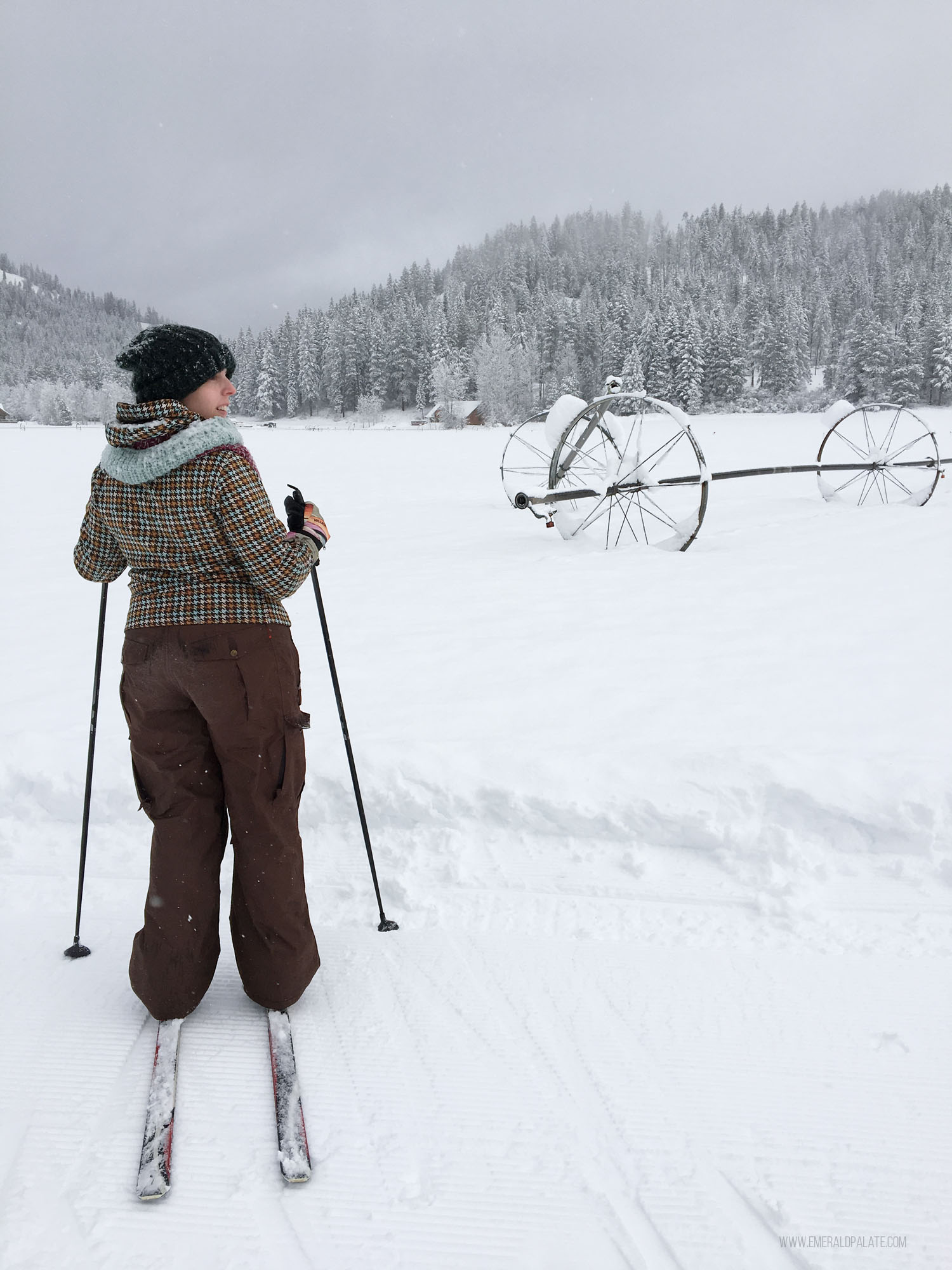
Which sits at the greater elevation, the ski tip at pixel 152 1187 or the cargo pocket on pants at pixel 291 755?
the cargo pocket on pants at pixel 291 755

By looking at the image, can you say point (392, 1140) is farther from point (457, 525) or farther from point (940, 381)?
point (940, 381)

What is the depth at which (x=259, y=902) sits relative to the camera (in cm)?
269

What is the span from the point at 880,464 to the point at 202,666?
14.4 metres

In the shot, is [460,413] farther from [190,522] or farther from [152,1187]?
[152,1187]

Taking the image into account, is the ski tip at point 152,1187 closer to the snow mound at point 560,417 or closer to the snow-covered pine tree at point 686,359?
the snow mound at point 560,417

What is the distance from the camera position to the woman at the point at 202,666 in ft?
7.95

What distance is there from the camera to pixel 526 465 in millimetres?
28172

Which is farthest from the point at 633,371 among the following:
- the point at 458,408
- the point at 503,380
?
the point at 458,408

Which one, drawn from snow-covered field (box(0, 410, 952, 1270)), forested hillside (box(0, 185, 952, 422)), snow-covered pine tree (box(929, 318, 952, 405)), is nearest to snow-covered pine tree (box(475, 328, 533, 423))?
forested hillside (box(0, 185, 952, 422))

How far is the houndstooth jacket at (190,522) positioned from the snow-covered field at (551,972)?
160 centimetres

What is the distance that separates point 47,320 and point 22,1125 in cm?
23311

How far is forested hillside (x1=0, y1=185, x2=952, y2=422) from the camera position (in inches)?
2431

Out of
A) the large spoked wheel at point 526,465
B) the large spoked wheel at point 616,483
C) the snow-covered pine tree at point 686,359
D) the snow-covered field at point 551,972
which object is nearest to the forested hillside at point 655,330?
the snow-covered pine tree at point 686,359

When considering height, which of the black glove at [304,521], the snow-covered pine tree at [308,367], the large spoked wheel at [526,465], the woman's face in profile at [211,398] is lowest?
the black glove at [304,521]
